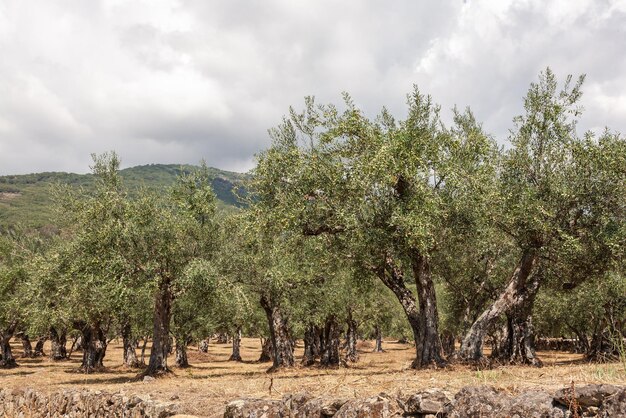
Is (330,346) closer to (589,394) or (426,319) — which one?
(426,319)

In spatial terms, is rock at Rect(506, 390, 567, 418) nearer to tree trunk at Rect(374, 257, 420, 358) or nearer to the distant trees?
the distant trees

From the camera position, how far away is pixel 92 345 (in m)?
46.3

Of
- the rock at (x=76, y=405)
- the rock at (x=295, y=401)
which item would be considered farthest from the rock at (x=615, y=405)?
the rock at (x=76, y=405)

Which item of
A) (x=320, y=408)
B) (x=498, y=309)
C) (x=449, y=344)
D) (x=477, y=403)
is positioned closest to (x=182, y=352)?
(x=449, y=344)

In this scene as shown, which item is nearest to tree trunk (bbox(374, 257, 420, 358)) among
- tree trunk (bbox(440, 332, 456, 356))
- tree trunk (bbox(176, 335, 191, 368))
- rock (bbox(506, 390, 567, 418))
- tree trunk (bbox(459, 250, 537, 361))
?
tree trunk (bbox(459, 250, 537, 361))

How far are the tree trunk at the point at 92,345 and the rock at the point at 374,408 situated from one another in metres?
42.7

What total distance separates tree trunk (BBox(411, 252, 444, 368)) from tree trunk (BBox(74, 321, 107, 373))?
33.7 metres

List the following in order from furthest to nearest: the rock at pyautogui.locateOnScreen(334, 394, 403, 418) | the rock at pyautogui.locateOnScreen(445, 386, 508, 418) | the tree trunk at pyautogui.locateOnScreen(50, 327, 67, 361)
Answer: the tree trunk at pyautogui.locateOnScreen(50, 327, 67, 361)
the rock at pyautogui.locateOnScreen(334, 394, 403, 418)
the rock at pyautogui.locateOnScreen(445, 386, 508, 418)

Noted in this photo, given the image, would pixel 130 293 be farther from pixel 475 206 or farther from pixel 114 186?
pixel 475 206

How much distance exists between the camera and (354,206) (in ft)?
78.9

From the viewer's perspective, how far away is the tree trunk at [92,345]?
45.3 metres

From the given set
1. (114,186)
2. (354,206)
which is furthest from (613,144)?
(114,186)

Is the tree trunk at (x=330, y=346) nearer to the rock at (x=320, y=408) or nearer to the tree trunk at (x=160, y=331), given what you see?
the tree trunk at (x=160, y=331)

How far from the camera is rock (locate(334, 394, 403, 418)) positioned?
870 cm
